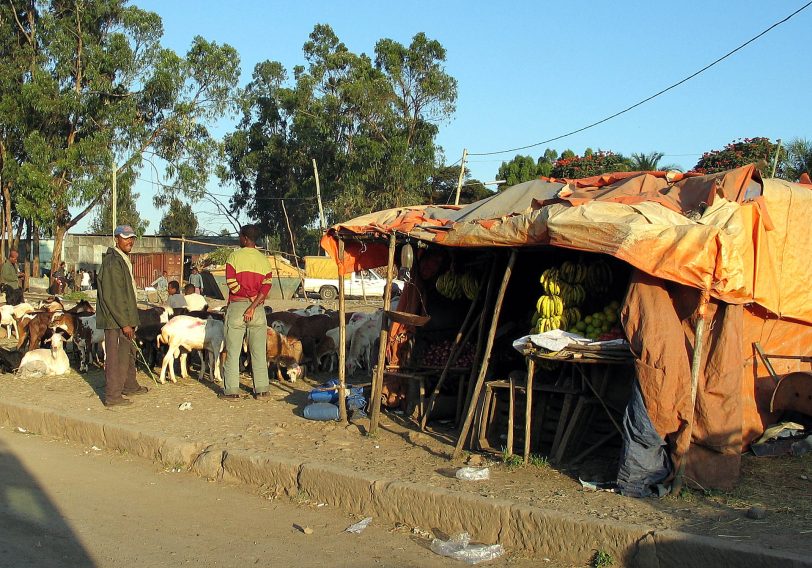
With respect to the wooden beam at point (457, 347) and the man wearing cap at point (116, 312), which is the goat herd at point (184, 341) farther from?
the wooden beam at point (457, 347)

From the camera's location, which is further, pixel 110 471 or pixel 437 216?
pixel 437 216

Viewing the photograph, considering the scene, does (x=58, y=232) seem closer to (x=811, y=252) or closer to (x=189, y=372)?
(x=189, y=372)

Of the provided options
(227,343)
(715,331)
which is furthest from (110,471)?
(715,331)

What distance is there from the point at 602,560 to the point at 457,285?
15.6 feet

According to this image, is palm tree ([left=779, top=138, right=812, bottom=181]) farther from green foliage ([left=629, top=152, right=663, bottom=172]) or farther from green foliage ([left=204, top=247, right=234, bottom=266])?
green foliage ([left=204, top=247, right=234, bottom=266])

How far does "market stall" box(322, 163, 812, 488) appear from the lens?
607 cm

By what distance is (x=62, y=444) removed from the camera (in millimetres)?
9039

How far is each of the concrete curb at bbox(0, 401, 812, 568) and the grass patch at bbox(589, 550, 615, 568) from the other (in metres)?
0.03

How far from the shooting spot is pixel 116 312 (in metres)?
9.86

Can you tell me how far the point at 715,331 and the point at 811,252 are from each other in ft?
5.80

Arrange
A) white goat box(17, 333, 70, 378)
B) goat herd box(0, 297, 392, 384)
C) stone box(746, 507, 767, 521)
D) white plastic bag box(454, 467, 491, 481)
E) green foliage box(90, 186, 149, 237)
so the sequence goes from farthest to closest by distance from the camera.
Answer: green foliage box(90, 186, 149, 237) < white goat box(17, 333, 70, 378) < goat herd box(0, 297, 392, 384) < white plastic bag box(454, 467, 491, 481) < stone box(746, 507, 767, 521)

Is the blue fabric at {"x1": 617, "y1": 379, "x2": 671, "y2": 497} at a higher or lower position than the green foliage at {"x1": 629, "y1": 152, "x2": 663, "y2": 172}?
lower

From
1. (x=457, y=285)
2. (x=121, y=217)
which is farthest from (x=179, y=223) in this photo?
(x=457, y=285)

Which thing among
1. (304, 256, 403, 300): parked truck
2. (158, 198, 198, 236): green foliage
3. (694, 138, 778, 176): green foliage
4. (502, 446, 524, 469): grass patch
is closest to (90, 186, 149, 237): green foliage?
(158, 198, 198, 236): green foliage
